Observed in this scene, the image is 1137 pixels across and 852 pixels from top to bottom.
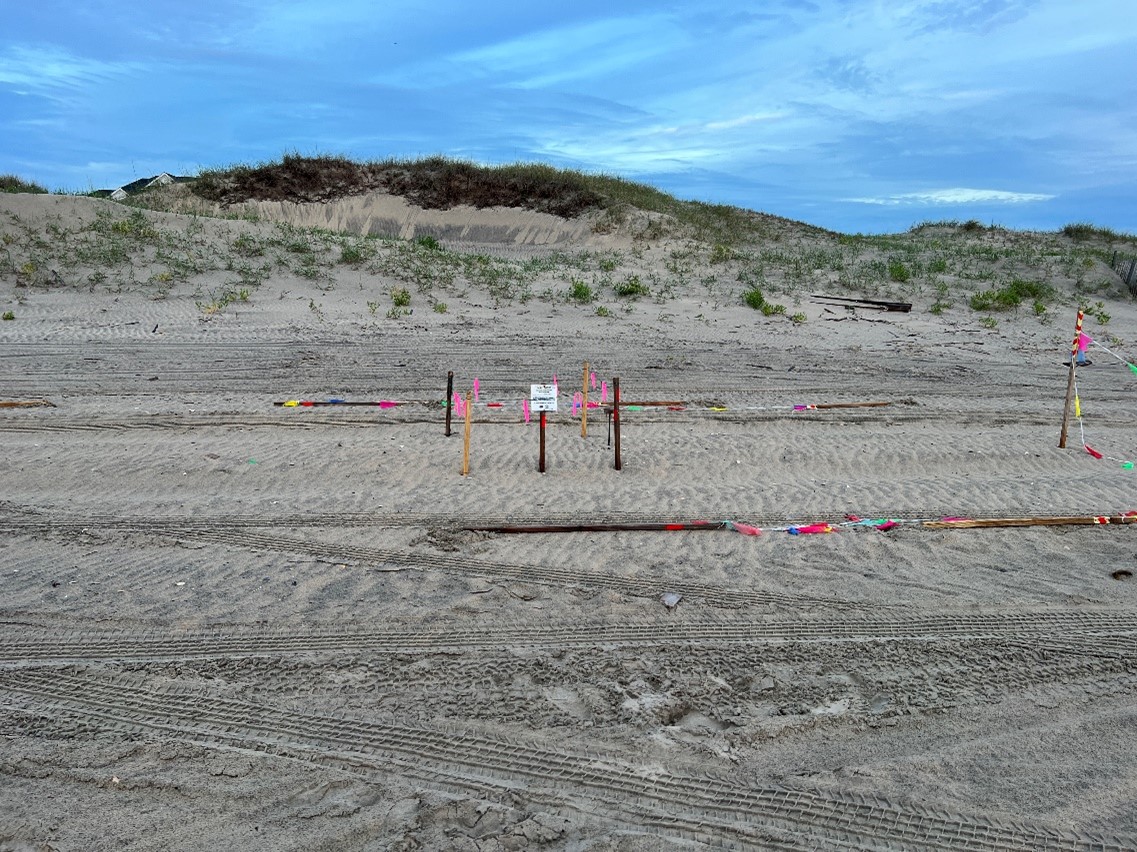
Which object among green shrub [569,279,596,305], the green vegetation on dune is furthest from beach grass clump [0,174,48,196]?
green shrub [569,279,596,305]

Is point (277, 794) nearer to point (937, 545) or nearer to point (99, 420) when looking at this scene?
point (937, 545)

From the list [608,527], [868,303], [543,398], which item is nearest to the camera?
[608,527]

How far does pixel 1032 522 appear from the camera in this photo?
25.5 ft

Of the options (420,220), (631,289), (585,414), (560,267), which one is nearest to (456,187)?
(420,220)

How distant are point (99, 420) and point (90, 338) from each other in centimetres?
538

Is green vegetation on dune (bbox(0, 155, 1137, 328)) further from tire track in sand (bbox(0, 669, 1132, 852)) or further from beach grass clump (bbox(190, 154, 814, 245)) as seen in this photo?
tire track in sand (bbox(0, 669, 1132, 852))

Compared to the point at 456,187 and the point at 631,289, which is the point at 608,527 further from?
the point at 456,187

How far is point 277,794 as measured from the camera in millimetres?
4012

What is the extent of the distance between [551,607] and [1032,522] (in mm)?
4686

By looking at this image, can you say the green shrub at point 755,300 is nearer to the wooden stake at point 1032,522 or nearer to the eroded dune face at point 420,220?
the wooden stake at point 1032,522

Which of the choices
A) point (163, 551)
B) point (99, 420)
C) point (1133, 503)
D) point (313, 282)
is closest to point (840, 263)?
point (313, 282)

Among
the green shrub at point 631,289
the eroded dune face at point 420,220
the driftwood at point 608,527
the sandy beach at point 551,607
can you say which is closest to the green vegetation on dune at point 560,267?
the green shrub at point 631,289

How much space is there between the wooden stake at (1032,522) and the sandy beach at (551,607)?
9 centimetres

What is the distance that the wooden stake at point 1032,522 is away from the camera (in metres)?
7.65
